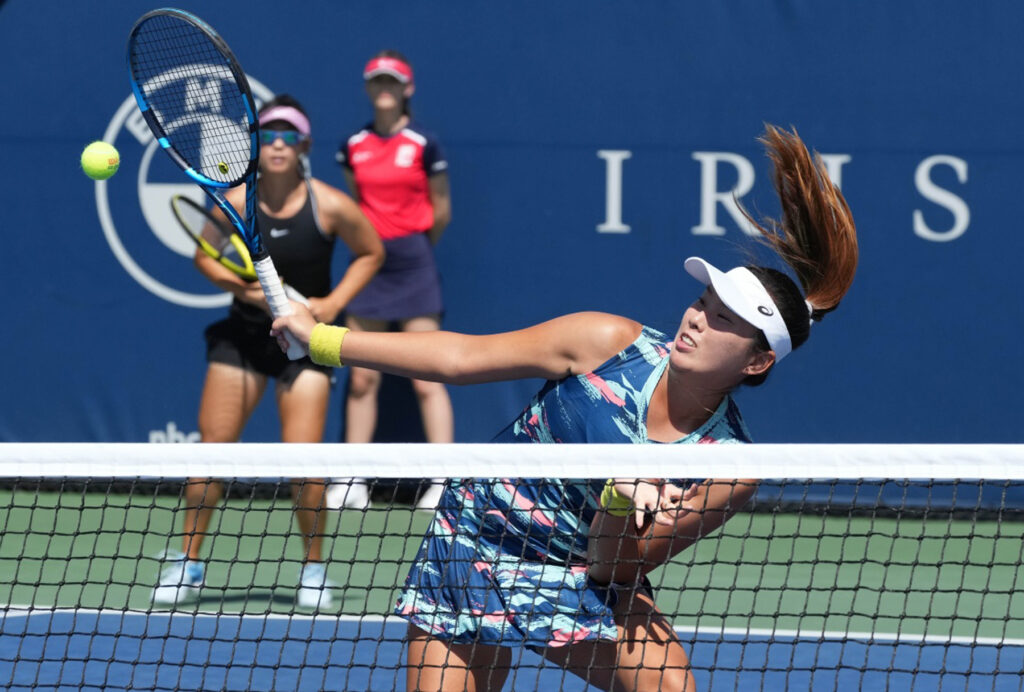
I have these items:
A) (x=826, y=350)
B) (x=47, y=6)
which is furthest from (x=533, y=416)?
(x=47, y=6)

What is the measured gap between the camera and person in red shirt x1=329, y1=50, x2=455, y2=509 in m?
6.39

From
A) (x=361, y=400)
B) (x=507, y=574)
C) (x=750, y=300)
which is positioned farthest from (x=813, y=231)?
(x=361, y=400)

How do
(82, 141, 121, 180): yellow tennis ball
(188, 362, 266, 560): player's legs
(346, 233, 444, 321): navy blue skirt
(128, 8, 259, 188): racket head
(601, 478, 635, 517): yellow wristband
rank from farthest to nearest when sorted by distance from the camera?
(346, 233, 444, 321): navy blue skirt
(188, 362, 266, 560): player's legs
(82, 141, 121, 180): yellow tennis ball
(128, 8, 259, 188): racket head
(601, 478, 635, 517): yellow wristband

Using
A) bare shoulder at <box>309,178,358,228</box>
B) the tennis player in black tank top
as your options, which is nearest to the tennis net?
the tennis player in black tank top

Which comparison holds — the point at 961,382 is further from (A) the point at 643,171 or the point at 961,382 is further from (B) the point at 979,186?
(A) the point at 643,171

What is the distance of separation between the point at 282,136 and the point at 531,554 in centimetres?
253

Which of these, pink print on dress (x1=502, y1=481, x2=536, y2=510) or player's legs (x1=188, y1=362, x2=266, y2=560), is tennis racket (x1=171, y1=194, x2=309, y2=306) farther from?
pink print on dress (x1=502, y1=481, x2=536, y2=510)

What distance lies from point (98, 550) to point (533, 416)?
3.33 meters

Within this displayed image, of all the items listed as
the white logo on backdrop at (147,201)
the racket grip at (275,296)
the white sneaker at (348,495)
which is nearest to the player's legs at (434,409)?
the white sneaker at (348,495)

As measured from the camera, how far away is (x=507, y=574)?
→ 2.96 metres

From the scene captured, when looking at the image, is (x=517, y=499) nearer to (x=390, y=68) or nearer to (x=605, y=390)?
(x=605, y=390)

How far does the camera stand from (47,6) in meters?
6.72

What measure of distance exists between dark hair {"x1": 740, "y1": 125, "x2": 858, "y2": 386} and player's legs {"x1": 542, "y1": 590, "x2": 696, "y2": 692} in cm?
51

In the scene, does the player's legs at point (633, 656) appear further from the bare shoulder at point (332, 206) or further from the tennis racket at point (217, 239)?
the bare shoulder at point (332, 206)
